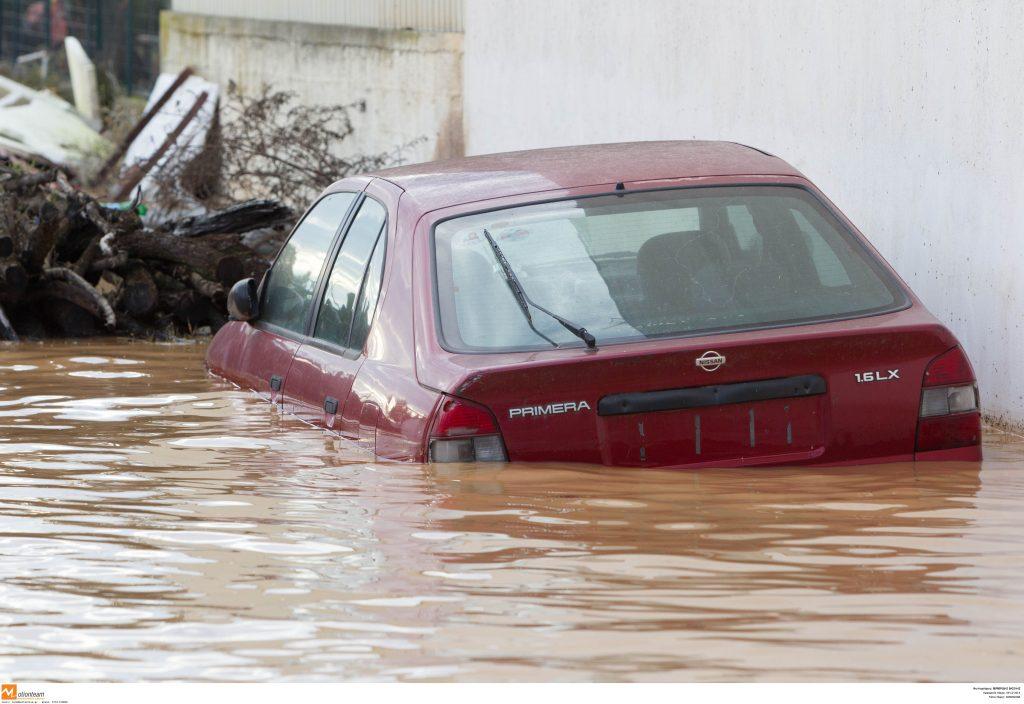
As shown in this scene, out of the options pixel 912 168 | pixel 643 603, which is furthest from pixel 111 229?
pixel 643 603

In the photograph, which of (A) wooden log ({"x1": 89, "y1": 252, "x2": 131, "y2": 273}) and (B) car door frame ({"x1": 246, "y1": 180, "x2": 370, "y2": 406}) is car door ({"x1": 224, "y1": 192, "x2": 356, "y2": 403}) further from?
(A) wooden log ({"x1": 89, "y1": 252, "x2": 131, "y2": 273})

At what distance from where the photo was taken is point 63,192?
11977 mm

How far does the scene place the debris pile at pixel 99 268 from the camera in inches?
452

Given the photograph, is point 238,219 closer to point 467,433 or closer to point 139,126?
point 467,433

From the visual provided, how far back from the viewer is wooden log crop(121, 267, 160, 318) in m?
11.8

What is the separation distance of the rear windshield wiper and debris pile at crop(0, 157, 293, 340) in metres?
6.10

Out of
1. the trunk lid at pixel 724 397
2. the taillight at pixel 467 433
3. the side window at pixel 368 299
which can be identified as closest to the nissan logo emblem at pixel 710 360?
the trunk lid at pixel 724 397

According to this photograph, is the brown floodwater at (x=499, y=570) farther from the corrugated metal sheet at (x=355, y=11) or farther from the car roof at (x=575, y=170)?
the corrugated metal sheet at (x=355, y=11)

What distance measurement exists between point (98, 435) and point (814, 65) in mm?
4792

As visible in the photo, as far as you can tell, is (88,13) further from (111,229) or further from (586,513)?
(586,513)

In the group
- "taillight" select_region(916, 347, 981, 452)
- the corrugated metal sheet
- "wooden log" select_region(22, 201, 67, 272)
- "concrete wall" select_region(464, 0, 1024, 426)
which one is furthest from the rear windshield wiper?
the corrugated metal sheet

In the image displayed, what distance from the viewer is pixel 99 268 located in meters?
11.9

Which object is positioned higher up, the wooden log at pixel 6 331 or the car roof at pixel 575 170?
the car roof at pixel 575 170

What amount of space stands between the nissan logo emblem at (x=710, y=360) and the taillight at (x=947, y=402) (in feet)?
2.33
